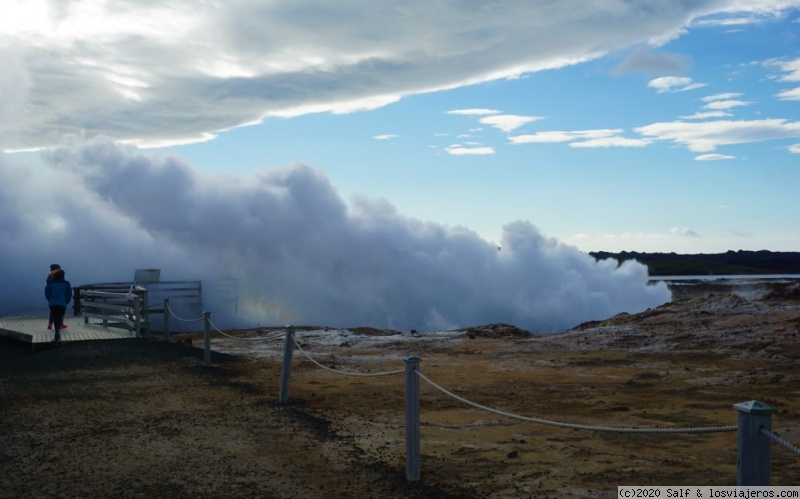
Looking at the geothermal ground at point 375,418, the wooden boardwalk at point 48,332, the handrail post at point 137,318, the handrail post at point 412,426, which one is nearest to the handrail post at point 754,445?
the geothermal ground at point 375,418

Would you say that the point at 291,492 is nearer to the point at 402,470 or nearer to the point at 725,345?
the point at 402,470

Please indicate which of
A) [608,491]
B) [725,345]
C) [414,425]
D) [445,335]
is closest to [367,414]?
[414,425]

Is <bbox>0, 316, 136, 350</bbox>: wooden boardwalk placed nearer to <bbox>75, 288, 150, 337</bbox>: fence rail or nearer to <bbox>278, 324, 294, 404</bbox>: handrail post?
<bbox>75, 288, 150, 337</bbox>: fence rail

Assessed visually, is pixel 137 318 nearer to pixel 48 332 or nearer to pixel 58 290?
pixel 48 332

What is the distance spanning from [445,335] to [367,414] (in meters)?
19.8

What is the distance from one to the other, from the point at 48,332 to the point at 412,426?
18.3 m

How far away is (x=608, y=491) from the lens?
294 inches

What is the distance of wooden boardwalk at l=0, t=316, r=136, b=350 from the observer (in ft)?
70.2

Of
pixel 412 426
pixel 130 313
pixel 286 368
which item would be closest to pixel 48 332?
pixel 130 313

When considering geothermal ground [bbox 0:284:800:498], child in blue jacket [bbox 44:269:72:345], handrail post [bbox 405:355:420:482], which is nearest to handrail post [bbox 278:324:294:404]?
geothermal ground [bbox 0:284:800:498]

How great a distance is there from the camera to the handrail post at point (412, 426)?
7887mm

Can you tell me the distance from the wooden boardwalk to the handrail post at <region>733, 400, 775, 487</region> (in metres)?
19.9

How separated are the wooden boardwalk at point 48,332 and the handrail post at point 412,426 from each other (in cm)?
1605

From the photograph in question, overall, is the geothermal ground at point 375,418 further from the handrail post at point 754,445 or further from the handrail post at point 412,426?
the handrail post at point 754,445
